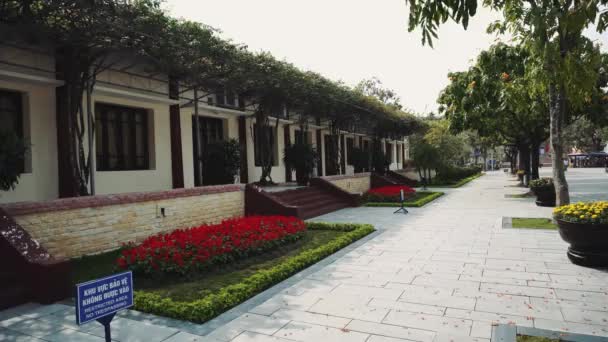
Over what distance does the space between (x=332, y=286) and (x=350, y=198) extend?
11.4 metres

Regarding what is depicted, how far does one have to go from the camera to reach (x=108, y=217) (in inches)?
321

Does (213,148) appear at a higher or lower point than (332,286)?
higher

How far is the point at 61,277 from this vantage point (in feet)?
18.7

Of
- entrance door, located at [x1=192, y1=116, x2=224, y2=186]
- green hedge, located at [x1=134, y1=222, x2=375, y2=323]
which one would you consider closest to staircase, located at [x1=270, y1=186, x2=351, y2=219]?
entrance door, located at [x1=192, y1=116, x2=224, y2=186]

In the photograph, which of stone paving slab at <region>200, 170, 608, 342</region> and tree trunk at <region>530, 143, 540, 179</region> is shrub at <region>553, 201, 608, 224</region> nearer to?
stone paving slab at <region>200, 170, 608, 342</region>

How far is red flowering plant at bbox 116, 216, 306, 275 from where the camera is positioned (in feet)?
20.9

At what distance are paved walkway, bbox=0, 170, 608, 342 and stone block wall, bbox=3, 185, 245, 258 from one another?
204cm

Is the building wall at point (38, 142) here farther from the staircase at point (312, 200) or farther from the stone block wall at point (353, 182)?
the stone block wall at point (353, 182)

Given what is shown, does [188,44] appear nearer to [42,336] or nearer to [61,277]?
[61,277]

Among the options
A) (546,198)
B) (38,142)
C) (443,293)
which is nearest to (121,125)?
(38,142)

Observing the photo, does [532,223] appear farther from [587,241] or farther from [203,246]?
[203,246]

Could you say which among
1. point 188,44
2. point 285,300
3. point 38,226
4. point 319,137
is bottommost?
point 285,300

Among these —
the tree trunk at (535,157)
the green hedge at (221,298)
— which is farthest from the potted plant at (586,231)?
the tree trunk at (535,157)

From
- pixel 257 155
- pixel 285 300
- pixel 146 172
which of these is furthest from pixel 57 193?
pixel 257 155
